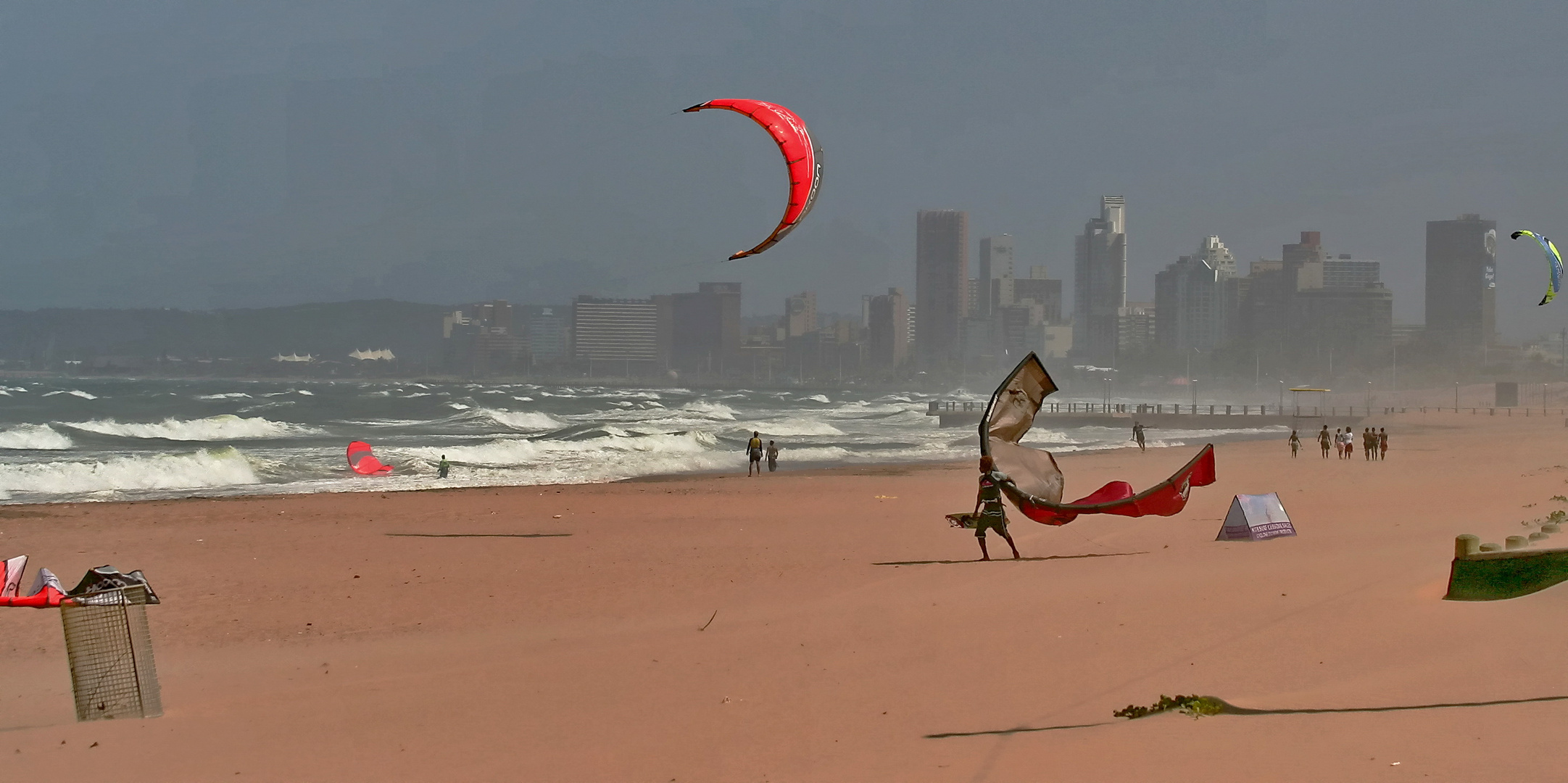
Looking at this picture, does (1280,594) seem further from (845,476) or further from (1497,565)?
(845,476)

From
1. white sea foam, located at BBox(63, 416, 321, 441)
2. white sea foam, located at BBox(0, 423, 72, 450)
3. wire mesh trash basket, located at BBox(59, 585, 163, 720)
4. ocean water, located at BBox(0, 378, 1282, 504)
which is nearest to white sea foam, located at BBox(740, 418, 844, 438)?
ocean water, located at BBox(0, 378, 1282, 504)

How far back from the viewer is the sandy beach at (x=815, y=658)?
5.58 m

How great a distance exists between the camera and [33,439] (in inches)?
1780

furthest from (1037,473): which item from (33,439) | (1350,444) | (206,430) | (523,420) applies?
(523,420)

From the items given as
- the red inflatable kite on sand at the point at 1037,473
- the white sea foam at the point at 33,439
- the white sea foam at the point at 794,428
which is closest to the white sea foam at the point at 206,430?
the white sea foam at the point at 33,439

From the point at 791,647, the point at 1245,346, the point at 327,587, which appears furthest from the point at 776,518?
the point at 1245,346

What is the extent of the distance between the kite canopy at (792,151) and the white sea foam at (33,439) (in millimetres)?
42319

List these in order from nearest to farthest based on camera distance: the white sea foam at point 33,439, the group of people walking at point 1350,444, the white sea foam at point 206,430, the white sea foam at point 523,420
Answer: the group of people walking at point 1350,444 < the white sea foam at point 33,439 < the white sea foam at point 206,430 < the white sea foam at point 523,420

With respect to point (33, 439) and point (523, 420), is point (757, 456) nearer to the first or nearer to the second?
point (33, 439)

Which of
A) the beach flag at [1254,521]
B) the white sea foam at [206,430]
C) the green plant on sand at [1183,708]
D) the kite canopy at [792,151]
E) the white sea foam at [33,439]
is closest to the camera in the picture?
the green plant on sand at [1183,708]

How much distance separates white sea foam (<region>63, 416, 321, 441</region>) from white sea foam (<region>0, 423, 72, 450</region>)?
2.36 meters

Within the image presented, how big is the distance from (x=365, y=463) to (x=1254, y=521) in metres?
22.2

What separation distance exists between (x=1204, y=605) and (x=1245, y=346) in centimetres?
20401

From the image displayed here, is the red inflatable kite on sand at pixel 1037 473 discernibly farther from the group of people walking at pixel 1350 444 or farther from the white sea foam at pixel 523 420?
the white sea foam at pixel 523 420
